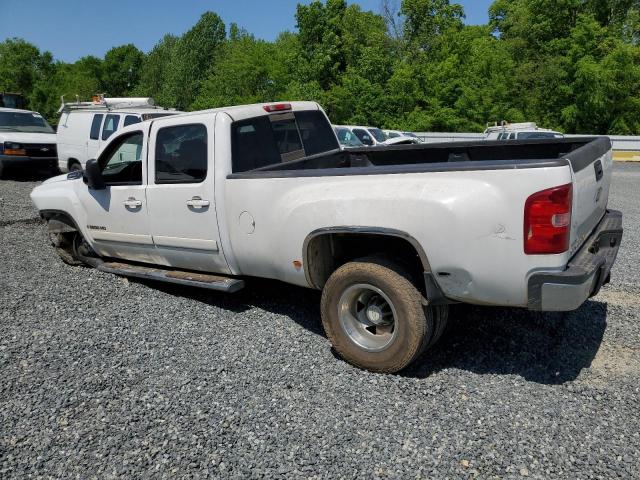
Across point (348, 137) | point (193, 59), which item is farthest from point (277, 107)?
point (193, 59)

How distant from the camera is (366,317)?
3953mm

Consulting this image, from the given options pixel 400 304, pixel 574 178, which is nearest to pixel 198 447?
pixel 400 304

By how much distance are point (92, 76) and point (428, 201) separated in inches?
3299

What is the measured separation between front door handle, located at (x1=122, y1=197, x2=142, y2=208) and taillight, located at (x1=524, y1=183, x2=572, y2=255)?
3.60 meters

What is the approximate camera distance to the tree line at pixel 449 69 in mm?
33219

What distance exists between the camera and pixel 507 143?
5.11m

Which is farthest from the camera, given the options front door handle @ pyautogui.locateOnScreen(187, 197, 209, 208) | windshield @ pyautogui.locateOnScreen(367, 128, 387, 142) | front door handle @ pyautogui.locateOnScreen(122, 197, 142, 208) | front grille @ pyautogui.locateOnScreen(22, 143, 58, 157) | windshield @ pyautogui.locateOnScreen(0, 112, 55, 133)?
windshield @ pyautogui.locateOnScreen(367, 128, 387, 142)

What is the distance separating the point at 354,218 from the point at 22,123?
1532 cm

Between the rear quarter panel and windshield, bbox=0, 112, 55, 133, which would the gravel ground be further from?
windshield, bbox=0, 112, 55, 133

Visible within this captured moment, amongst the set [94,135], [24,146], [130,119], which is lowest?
[24,146]

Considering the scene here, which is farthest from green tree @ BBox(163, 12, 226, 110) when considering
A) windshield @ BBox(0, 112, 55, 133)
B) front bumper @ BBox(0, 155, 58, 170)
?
front bumper @ BBox(0, 155, 58, 170)

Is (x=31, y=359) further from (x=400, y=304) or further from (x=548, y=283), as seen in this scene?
(x=548, y=283)

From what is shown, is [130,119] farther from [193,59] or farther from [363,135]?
[193,59]

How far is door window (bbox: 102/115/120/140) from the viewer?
12328 mm
